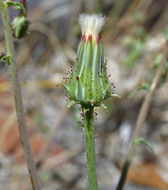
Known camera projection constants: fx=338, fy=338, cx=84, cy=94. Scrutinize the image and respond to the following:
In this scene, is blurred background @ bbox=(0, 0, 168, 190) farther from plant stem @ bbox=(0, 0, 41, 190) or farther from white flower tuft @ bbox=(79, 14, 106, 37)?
→ white flower tuft @ bbox=(79, 14, 106, 37)

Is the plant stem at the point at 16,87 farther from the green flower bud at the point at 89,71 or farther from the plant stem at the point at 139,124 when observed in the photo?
the plant stem at the point at 139,124

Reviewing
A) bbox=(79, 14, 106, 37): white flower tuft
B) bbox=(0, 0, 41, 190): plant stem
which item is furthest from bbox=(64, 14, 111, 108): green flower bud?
bbox=(0, 0, 41, 190): plant stem

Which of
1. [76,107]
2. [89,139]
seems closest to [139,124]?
[89,139]

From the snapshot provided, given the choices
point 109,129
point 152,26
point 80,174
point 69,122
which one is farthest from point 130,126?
point 152,26

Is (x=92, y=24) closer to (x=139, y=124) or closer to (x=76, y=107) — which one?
(x=139, y=124)

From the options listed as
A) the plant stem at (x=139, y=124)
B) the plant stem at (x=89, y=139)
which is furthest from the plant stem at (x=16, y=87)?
the plant stem at (x=139, y=124)

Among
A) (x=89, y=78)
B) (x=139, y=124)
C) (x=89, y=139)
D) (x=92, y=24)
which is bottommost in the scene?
(x=89, y=139)
